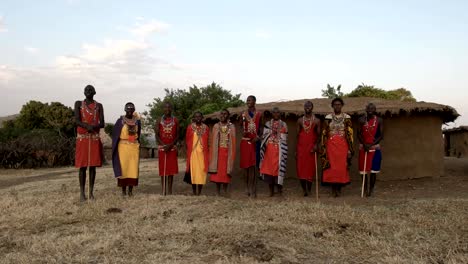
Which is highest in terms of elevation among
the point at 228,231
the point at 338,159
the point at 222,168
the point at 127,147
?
the point at 127,147

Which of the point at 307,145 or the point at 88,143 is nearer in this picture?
the point at 88,143

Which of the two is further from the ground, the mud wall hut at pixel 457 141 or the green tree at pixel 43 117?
the green tree at pixel 43 117

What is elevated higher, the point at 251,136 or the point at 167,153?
the point at 251,136

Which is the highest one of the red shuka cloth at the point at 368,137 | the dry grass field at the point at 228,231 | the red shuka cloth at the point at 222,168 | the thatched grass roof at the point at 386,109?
the thatched grass roof at the point at 386,109

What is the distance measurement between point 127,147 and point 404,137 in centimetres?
632

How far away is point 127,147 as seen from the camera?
7.75m

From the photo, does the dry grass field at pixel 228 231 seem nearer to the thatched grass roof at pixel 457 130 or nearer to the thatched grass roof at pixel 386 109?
the thatched grass roof at pixel 386 109

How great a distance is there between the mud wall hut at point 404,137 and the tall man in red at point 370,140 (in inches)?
88.2

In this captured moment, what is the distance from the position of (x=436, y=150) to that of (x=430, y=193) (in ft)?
8.56

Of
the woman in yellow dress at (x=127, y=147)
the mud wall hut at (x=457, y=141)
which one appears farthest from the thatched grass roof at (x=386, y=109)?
the mud wall hut at (x=457, y=141)

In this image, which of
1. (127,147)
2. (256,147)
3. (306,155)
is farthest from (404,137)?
(127,147)

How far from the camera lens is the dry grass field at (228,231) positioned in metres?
4.22

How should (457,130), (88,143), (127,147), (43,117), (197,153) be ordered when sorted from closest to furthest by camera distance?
(88,143) → (127,147) → (197,153) → (457,130) → (43,117)

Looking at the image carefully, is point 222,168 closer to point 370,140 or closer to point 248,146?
point 248,146
